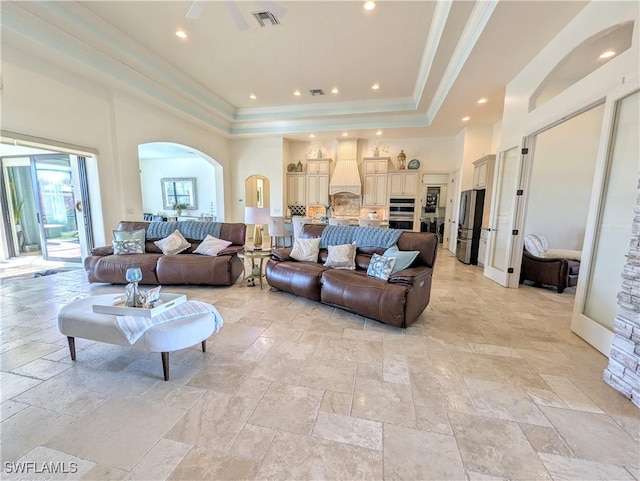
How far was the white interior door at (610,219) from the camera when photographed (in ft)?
7.43

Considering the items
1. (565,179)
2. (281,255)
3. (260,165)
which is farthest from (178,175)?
(565,179)

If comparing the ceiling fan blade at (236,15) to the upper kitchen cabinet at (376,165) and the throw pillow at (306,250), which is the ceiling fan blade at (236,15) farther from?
the upper kitchen cabinet at (376,165)

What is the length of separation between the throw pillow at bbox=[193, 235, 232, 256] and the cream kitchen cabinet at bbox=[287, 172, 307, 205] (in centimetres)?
447

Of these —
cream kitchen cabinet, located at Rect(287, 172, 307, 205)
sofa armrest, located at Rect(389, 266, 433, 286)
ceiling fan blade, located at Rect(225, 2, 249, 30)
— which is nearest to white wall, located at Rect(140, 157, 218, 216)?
cream kitchen cabinet, located at Rect(287, 172, 307, 205)

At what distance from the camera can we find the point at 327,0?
3.21m

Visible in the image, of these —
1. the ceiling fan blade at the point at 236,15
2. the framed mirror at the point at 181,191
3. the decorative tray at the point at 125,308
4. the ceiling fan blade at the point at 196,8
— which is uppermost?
the ceiling fan blade at the point at 236,15

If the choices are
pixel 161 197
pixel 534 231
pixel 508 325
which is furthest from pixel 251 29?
pixel 161 197

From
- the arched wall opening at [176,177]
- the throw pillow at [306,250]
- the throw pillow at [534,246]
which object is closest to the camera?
the throw pillow at [306,250]

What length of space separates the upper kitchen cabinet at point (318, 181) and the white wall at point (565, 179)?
16.8 feet

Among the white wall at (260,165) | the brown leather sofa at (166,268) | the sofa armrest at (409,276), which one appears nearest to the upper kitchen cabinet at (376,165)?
the white wall at (260,165)

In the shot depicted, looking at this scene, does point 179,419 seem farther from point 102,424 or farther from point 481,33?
point 481,33

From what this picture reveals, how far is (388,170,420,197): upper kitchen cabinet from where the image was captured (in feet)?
25.2

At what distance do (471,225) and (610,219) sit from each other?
353 centimetres

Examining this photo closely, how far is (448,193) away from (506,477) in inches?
301
